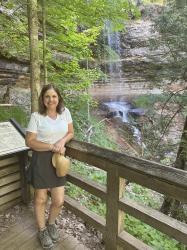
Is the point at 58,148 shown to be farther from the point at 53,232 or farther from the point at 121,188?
the point at 53,232

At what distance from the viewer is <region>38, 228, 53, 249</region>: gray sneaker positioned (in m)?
2.93

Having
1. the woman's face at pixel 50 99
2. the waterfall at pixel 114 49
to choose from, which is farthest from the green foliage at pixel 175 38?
the waterfall at pixel 114 49

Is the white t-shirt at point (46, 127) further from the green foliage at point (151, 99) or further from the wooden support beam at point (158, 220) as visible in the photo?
the green foliage at point (151, 99)

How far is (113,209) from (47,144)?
94 cm

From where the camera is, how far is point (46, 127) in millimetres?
2779

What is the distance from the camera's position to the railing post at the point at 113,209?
2.60 m

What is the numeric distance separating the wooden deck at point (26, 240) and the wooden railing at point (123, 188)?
0.32 meters

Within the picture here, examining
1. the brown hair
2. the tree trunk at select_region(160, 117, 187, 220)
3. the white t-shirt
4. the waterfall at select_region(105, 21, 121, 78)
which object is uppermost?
the waterfall at select_region(105, 21, 121, 78)

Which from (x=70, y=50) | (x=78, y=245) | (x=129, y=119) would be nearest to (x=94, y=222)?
(x=78, y=245)

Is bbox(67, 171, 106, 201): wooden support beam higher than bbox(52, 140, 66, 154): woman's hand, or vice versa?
bbox(52, 140, 66, 154): woman's hand

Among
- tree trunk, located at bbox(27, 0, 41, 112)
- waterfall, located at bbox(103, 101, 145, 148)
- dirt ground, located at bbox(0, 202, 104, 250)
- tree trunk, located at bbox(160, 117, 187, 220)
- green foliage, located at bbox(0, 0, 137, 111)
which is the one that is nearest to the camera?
dirt ground, located at bbox(0, 202, 104, 250)

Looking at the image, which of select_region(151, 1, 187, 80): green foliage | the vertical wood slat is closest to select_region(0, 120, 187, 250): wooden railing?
the vertical wood slat

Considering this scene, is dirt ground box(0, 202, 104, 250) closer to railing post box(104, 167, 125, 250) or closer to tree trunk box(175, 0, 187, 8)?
railing post box(104, 167, 125, 250)

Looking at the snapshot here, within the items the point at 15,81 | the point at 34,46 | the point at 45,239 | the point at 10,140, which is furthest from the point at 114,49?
the point at 45,239
